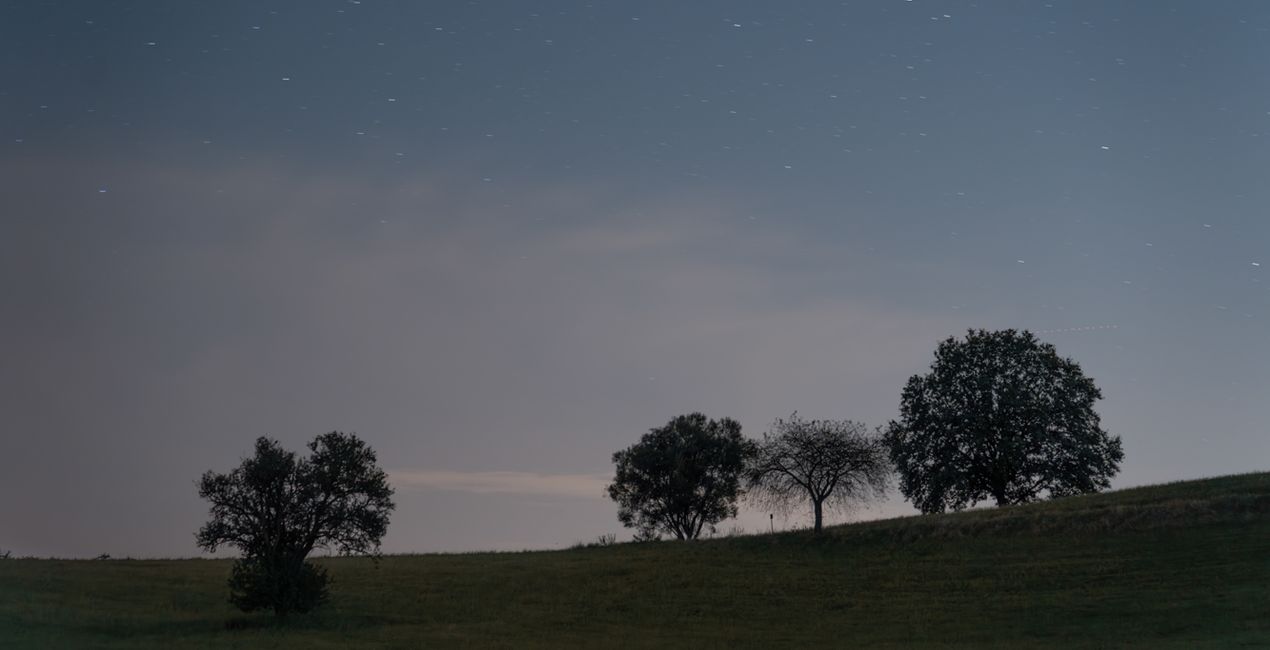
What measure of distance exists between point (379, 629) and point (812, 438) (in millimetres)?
36398

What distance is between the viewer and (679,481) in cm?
9800

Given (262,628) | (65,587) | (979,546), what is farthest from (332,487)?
(979,546)

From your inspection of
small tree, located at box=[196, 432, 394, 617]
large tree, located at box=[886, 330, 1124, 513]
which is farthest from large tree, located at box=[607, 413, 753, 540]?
small tree, located at box=[196, 432, 394, 617]

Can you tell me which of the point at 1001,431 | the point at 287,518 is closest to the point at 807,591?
the point at 287,518

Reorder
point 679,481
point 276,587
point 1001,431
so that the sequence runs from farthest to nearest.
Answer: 1. point 679,481
2. point 1001,431
3. point 276,587

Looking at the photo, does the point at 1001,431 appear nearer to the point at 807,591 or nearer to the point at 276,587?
the point at 807,591

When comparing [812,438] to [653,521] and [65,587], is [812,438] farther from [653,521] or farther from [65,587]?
[65,587]

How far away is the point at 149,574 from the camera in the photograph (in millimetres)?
56719

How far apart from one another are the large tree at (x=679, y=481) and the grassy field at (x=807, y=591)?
31.9 m

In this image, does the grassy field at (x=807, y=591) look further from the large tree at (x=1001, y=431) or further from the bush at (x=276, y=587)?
the large tree at (x=1001, y=431)

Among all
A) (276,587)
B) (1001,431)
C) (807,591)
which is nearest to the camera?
(276,587)

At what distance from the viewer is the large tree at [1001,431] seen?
7869cm

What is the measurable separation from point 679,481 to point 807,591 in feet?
156

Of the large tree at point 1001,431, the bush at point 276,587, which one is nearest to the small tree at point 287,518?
the bush at point 276,587
